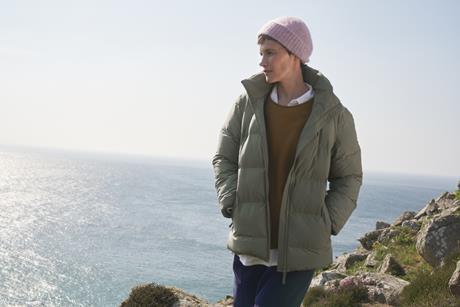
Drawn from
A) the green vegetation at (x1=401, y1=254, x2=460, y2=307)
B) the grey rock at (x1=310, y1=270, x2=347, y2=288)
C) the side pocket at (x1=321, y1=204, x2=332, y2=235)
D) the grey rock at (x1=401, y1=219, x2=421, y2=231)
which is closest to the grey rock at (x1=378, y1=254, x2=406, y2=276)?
the grey rock at (x1=310, y1=270, x2=347, y2=288)

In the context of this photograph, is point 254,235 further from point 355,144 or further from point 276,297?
point 355,144

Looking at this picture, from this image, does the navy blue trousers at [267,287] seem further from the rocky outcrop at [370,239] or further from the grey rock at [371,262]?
the rocky outcrop at [370,239]

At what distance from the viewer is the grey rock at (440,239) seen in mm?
11281

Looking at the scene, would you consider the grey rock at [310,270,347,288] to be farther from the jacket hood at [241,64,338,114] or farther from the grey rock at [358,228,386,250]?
the jacket hood at [241,64,338,114]

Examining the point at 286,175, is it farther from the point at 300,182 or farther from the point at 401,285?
the point at 401,285

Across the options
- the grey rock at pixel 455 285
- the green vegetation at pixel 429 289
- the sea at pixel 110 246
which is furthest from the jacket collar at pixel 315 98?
the sea at pixel 110 246

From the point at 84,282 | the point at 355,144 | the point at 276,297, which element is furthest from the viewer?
the point at 84,282

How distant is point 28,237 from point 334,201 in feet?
246

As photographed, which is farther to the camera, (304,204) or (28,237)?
(28,237)

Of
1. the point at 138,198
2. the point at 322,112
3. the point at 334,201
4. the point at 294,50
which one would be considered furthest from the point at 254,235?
the point at 138,198

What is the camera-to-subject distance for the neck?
11.2 feet

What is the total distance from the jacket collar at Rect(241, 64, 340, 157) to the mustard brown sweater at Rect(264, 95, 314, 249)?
7 centimetres

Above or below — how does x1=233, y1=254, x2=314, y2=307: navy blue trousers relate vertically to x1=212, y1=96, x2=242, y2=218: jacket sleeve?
below

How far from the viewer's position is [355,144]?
3.42 metres
